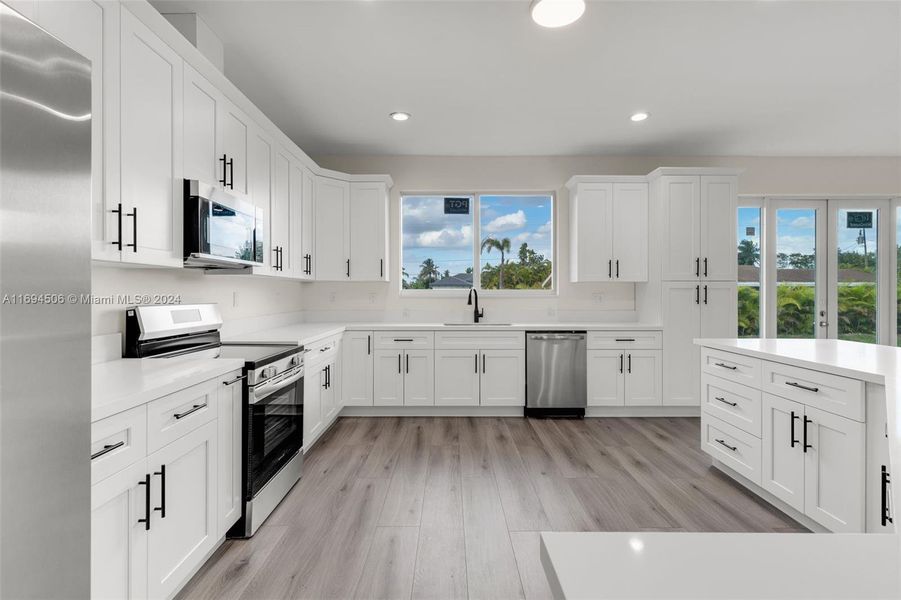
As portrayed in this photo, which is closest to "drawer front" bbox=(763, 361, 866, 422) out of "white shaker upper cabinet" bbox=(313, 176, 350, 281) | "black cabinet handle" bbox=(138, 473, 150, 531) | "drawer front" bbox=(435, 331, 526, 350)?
"drawer front" bbox=(435, 331, 526, 350)

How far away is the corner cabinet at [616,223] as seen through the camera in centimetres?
436

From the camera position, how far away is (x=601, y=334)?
414cm

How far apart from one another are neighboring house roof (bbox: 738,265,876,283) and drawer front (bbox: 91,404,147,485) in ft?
18.0

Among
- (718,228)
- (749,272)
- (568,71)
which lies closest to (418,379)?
(568,71)

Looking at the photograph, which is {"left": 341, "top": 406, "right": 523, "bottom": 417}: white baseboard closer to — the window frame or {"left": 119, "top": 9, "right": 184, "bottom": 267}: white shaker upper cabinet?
A: the window frame

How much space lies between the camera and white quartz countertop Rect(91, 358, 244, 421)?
1.30 m

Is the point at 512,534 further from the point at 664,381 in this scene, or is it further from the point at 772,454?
the point at 664,381

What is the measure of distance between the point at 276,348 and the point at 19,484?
5.71 feet

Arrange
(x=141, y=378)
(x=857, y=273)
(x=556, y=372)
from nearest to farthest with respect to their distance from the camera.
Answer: (x=141, y=378)
(x=556, y=372)
(x=857, y=273)

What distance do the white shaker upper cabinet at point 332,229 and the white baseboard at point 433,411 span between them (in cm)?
132

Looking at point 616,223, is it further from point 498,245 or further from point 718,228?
point 498,245

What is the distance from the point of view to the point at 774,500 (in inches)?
93.0

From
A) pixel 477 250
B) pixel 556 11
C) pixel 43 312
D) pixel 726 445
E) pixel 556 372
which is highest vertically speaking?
pixel 556 11

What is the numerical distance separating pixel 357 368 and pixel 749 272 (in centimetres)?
441
